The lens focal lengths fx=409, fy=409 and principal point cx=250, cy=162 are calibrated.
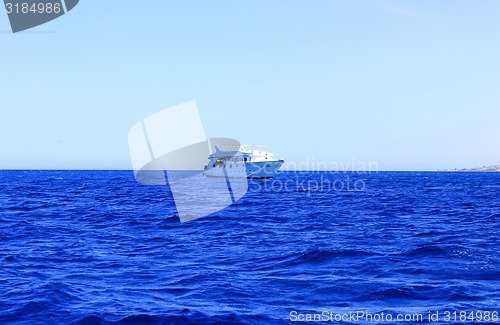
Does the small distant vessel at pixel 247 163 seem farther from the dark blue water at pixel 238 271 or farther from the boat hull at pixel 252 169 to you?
the dark blue water at pixel 238 271

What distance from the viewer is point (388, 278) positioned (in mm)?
9383

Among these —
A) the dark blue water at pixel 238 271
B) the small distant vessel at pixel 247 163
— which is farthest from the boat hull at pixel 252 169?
the dark blue water at pixel 238 271

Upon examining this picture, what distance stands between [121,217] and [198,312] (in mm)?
15781

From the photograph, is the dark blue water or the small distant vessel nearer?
the dark blue water

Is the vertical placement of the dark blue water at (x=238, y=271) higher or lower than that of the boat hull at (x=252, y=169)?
higher

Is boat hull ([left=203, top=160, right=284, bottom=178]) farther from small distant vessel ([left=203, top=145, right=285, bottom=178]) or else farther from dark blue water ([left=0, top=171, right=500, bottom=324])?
dark blue water ([left=0, top=171, right=500, bottom=324])

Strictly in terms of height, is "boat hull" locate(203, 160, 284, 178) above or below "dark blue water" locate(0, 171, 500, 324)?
below

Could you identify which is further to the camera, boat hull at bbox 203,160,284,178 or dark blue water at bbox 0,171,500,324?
boat hull at bbox 203,160,284,178

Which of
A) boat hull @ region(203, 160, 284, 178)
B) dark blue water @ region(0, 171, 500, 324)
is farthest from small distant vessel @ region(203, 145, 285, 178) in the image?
dark blue water @ region(0, 171, 500, 324)

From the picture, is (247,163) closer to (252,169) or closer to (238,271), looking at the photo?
(252,169)

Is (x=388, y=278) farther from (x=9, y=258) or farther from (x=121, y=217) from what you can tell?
(x=121, y=217)

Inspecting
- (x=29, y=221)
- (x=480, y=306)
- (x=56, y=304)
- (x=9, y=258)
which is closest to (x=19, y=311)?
(x=56, y=304)

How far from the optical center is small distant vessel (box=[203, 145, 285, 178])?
263ft

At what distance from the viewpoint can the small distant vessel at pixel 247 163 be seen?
80.1 meters
